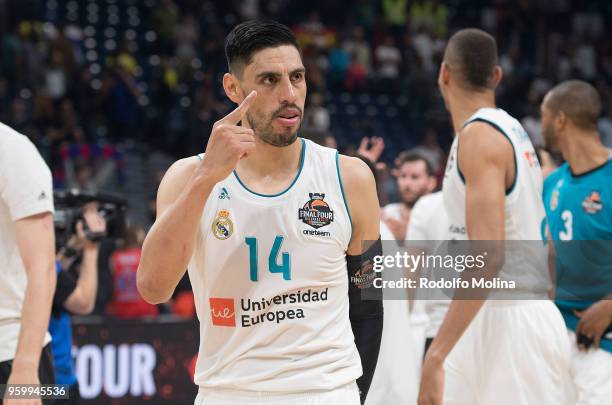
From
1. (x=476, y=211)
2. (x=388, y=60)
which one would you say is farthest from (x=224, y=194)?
(x=388, y=60)

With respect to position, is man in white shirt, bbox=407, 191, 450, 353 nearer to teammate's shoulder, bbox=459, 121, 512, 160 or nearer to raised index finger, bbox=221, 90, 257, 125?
teammate's shoulder, bbox=459, 121, 512, 160

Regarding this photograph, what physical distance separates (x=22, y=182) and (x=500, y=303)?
2.27 m

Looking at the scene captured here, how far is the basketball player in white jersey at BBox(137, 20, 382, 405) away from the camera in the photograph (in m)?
3.20

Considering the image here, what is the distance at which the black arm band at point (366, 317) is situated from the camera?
363 centimetres

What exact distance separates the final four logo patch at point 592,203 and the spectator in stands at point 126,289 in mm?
5774

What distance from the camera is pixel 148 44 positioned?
1767cm

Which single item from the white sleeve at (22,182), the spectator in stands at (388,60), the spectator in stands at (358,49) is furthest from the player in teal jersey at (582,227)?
the spectator in stands at (358,49)

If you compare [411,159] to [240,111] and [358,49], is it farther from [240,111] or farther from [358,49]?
[358,49]

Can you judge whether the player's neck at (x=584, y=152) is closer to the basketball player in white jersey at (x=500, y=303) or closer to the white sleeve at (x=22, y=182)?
the basketball player in white jersey at (x=500, y=303)

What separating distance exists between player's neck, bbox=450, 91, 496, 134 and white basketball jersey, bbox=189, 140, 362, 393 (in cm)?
151

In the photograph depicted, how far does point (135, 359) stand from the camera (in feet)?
29.3

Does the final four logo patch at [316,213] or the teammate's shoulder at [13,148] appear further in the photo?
the teammate's shoulder at [13,148]

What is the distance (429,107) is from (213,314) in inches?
620

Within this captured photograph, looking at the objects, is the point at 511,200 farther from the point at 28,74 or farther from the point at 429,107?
the point at 429,107
